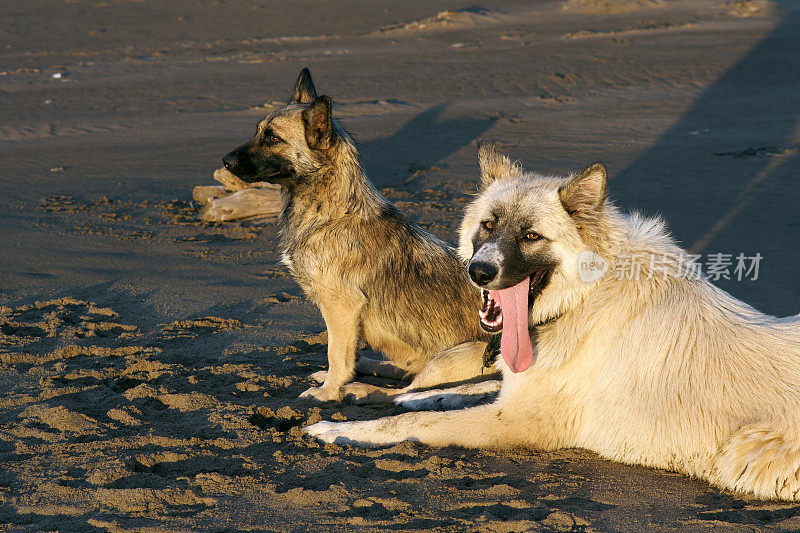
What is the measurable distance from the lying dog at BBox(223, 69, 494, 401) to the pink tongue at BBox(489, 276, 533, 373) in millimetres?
875

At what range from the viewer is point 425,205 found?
399 inches

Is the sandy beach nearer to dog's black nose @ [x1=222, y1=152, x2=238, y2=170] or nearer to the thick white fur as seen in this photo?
the thick white fur

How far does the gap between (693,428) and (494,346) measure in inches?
51.7

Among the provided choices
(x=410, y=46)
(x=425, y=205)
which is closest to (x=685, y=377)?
(x=425, y=205)

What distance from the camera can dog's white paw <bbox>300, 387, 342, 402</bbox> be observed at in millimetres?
5410

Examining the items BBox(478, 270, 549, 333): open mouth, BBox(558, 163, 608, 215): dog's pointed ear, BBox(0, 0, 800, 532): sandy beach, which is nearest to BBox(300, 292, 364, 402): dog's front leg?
BBox(0, 0, 800, 532): sandy beach

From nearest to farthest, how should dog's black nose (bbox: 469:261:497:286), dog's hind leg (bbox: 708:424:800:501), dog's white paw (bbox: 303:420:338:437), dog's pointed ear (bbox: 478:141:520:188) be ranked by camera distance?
dog's hind leg (bbox: 708:424:800:501) → dog's black nose (bbox: 469:261:497:286) → dog's white paw (bbox: 303:420:338:437) → dog's pointed ear (bbox: 478:141:520:188)

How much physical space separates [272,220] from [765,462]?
6819 mm

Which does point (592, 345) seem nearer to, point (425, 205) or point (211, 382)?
point (211, 382)

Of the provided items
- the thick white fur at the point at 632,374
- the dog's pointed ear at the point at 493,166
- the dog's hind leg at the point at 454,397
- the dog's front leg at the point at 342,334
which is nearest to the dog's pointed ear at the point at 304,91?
the dog's front leg at the point at 342,334

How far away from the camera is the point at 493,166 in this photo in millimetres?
5000

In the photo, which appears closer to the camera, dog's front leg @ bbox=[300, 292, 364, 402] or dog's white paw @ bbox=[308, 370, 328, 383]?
dog's front leg @ bbox=[300, 292, 364, 402]

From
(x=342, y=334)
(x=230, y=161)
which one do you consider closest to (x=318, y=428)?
(x=342, y=334)

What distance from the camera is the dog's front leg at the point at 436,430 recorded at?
450 centimetres
